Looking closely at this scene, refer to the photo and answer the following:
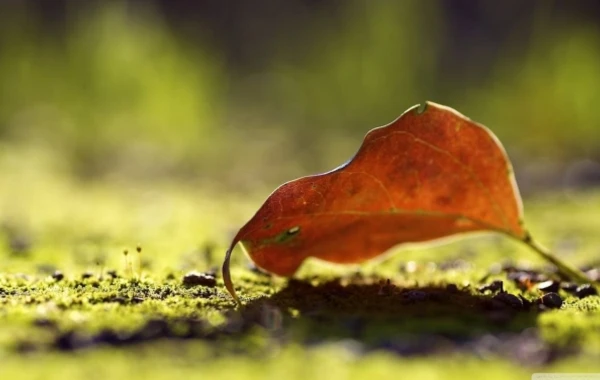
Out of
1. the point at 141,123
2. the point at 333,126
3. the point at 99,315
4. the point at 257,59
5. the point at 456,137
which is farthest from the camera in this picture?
the point at 257,59

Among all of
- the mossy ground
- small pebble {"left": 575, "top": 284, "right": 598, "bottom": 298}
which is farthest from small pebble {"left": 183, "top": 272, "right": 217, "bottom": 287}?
small pebble {"left": 575, "top": 284, "right": 598, "bottom": 298}

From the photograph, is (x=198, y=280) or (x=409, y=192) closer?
(x=409, y=192)

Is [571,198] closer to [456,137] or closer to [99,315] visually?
[456,137]

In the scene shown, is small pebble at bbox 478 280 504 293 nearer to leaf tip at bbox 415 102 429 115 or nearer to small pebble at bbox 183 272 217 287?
leaf tip at bbox 415 102 429 115

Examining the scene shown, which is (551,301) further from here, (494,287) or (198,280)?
(198,280)

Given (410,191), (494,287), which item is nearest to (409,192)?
(410,191)

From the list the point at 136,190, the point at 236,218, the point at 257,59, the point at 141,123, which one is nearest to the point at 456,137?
the point at 236,218
